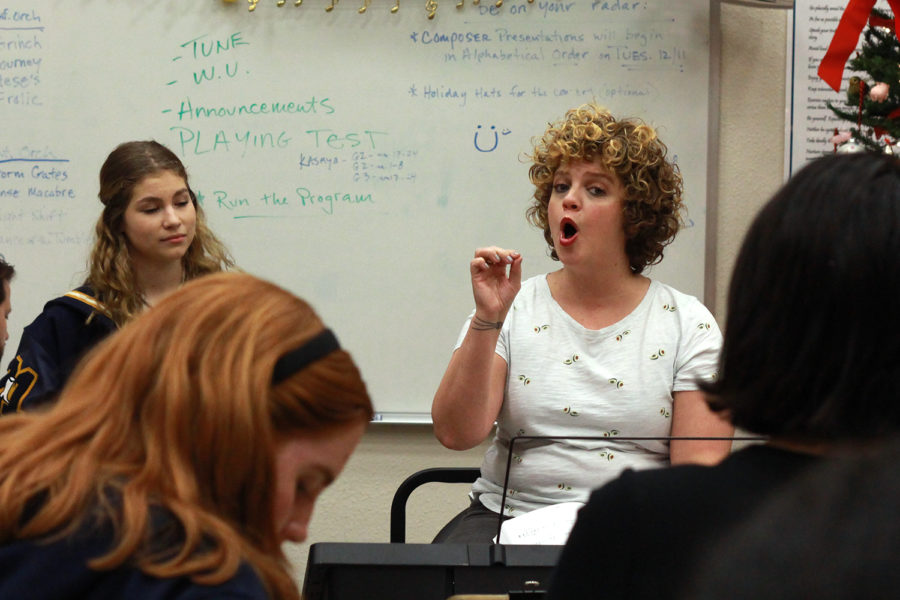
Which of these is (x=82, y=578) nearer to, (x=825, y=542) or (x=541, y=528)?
(x=825, y=542)

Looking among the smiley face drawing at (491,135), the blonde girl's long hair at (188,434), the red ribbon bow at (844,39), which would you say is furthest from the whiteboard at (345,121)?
the blonde girl's long hair at (188,434)

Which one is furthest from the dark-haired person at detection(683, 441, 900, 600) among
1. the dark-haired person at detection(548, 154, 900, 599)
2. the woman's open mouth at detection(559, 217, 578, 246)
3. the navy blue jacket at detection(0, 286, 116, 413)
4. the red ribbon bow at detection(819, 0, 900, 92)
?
the red ribbon bow at detection(819, 0, 900, 92)

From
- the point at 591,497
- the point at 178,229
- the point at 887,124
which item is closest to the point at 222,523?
the point at 591,497

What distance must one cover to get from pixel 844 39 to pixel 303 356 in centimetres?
205

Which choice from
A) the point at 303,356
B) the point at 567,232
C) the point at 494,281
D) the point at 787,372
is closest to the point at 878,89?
the point at 567,232

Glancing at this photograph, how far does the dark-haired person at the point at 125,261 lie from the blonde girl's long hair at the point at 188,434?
1.16 m

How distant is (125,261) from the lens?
210 cm

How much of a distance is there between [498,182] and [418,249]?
0.96 ft

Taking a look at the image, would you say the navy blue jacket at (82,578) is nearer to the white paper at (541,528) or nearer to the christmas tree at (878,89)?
the white paper at (541,528)

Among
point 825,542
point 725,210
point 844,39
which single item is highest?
point 844,39

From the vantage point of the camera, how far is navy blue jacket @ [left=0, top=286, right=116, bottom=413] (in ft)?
6.24

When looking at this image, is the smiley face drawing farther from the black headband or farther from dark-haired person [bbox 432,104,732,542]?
the black headband

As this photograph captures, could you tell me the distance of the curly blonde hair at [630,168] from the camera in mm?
1929

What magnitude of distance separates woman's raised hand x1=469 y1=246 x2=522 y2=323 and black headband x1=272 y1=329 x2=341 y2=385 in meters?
0.90
